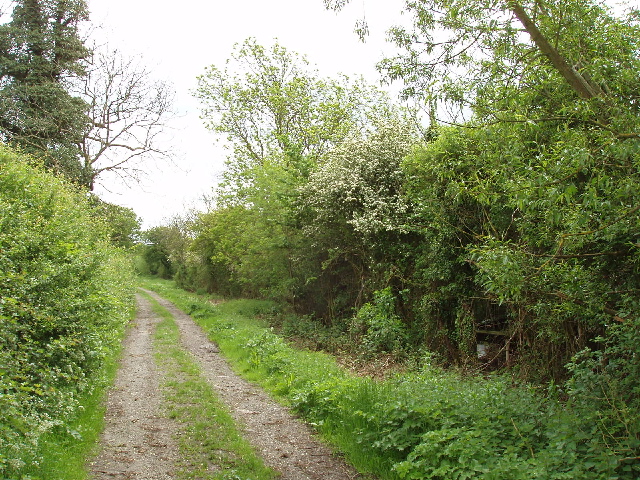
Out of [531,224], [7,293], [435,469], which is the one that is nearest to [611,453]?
→ [435,469]

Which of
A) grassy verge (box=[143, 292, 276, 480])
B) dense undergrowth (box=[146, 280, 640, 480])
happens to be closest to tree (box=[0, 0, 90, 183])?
grassy verge (box=[143, 292, 276, 480])

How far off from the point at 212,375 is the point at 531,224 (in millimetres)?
7578

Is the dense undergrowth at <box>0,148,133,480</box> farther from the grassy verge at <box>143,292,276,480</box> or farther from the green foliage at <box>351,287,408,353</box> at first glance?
the green foliage at <box>351,287,408,353</box>

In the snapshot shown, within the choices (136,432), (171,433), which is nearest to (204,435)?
(171,433)

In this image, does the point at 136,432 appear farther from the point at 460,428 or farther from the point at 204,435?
the point at 460,428

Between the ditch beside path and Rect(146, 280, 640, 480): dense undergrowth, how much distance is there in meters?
0.34

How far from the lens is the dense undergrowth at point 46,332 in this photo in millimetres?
4727

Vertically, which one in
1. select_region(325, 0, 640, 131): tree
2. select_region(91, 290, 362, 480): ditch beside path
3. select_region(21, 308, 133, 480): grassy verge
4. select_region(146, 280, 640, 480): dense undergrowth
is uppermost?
select_region(325, 0, 640, 131): tree

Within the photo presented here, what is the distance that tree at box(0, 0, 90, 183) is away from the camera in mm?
19109

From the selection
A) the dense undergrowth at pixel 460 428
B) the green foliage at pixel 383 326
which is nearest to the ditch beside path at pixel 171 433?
the dense undergrowth at pixel 460 428

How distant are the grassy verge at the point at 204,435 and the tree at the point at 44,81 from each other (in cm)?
1334

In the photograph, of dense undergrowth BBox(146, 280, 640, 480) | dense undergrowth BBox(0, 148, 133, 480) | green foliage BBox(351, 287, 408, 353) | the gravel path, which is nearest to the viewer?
dense undergrowth BBox(146, 280, 640, 480)

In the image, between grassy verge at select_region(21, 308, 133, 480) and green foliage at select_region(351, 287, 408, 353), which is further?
green foliage at select_region(351, 287, 408, 353)

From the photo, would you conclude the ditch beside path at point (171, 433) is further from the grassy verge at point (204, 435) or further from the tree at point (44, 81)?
the tree at point (44, 81)
